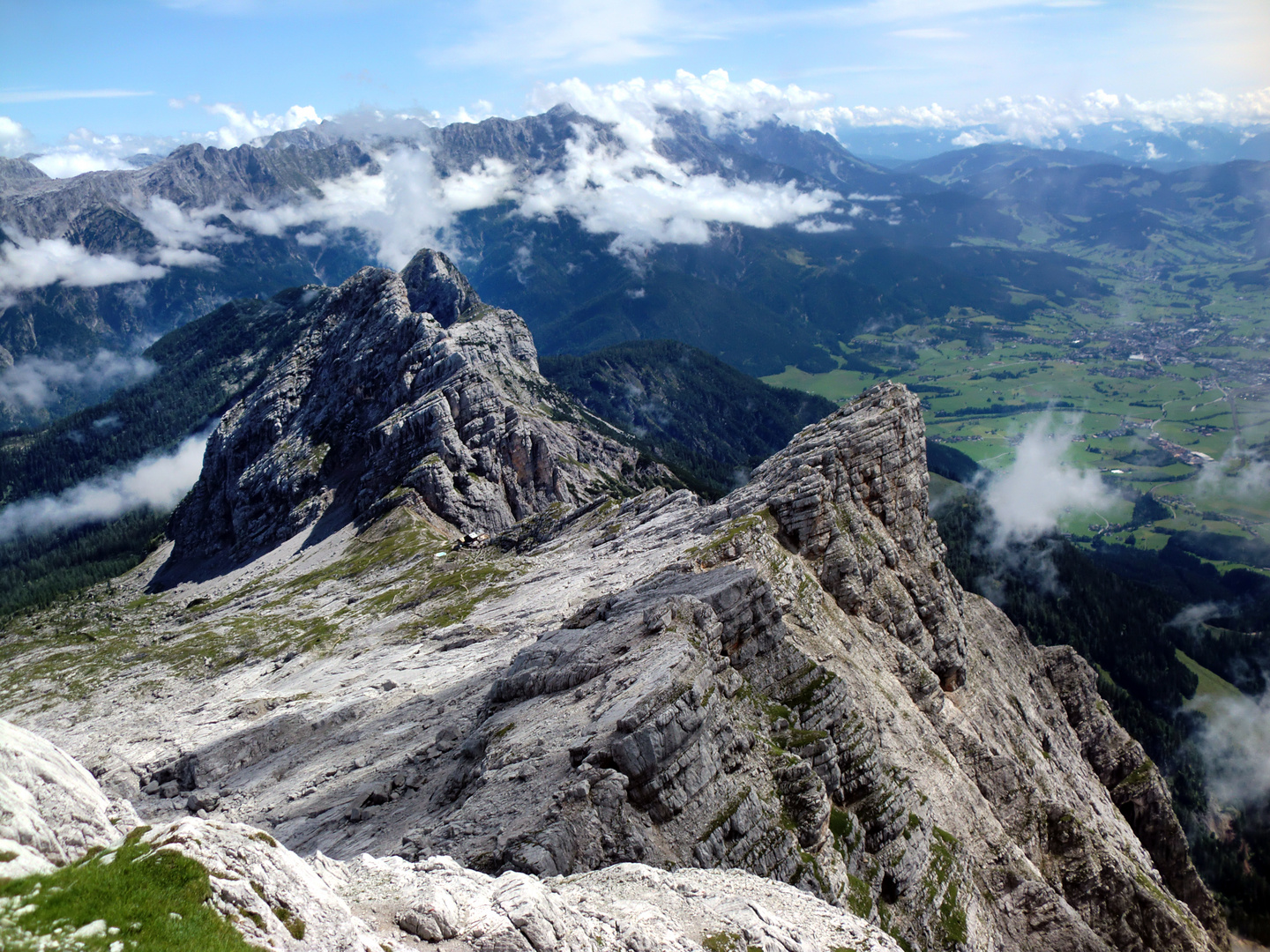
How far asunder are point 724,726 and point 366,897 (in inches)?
973

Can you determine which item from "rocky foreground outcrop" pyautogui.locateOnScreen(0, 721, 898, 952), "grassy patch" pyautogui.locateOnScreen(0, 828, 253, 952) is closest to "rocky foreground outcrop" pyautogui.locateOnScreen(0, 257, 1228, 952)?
"rocky foreground outcrop" pyautogui.locateOnScreen(0, 721, 898, 952)

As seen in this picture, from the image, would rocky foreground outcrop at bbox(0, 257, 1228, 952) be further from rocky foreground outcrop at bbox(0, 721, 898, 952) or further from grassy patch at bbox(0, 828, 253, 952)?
grassy patch at bbox(0, 828, 253, 952)

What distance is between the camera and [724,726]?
4947cm

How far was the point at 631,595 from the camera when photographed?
6825 centimetres

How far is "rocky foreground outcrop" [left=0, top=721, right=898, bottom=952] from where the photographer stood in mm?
24109

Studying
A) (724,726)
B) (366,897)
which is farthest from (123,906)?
(724,726)

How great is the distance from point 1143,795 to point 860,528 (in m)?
62.3

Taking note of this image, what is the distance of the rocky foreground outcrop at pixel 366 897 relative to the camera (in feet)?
79.1

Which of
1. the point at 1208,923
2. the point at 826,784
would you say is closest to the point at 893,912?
the point at 826,784

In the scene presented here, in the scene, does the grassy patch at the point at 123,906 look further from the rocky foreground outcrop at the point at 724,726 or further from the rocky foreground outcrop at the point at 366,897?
the rocky foreground outcrop at the point at 724,726

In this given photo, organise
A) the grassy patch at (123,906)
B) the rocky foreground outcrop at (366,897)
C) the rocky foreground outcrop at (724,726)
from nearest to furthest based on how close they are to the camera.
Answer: the grassy patch at (123,906) < the rocky foreground outcrop at (366,897) < the rocky foreground outcrop at (724,726)

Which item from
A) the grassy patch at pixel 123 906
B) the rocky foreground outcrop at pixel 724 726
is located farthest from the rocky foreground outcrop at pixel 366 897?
the rocky foreground outcrop at pixel 724 726

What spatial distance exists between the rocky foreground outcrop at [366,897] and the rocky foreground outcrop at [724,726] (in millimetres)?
3682

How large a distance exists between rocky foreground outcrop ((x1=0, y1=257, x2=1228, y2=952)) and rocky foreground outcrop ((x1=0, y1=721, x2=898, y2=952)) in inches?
145
